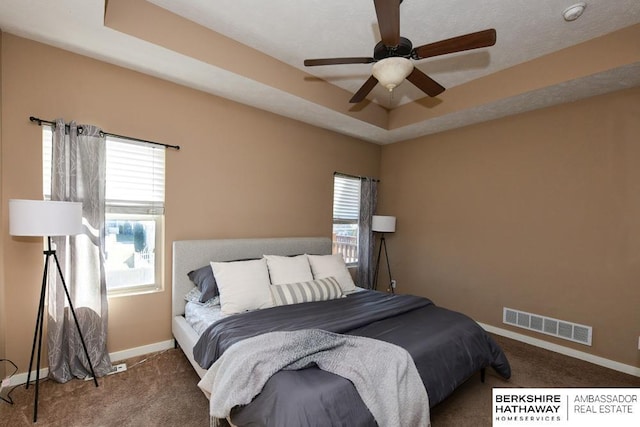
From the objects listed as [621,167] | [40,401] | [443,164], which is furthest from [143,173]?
[621,167]

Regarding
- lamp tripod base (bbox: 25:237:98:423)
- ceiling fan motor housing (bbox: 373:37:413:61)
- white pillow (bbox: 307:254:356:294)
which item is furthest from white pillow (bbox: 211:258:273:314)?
ceiling fan motor housing (bbox: 373:37:413:61)

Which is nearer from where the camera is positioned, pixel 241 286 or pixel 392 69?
pixel 392 69

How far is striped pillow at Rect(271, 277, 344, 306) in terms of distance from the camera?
265cm

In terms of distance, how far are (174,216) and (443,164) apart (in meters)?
3.56

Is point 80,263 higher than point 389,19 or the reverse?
the reverse

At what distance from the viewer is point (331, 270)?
3279 mm

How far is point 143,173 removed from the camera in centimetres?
282

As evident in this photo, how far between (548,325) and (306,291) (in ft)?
9.00

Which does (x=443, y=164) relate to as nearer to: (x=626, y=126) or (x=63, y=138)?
(x=626, y=126)

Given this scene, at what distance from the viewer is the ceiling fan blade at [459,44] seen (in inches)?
67.8

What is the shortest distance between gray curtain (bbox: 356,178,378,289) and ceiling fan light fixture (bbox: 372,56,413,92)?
275cm

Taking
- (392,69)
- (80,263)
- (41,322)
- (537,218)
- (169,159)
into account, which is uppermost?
(392,69)

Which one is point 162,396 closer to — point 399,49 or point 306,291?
point 306,291
